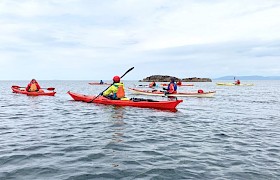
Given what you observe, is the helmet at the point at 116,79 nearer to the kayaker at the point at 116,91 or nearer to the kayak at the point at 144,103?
the kayaker at the point at 116,91

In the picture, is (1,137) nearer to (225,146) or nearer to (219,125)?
(225,146)

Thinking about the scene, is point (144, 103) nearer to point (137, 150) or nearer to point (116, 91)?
point (116, 91)

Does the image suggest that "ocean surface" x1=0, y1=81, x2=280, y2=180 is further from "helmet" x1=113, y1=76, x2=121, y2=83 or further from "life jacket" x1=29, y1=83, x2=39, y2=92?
"life jacket" x1=29, y1=83, x2=39, y2=92

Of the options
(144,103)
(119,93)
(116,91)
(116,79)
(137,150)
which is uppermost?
(116,79)

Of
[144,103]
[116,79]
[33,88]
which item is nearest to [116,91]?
[116,79]

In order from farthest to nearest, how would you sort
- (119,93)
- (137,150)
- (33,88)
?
(33,88), (119,93), (137,150)

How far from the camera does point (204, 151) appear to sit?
7.69 m

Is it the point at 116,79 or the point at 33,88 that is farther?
the point at 33,88

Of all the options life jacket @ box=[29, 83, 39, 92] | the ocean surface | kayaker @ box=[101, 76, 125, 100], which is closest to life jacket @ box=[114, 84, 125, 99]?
kayaker @ box=[101, 76, 125, 100]

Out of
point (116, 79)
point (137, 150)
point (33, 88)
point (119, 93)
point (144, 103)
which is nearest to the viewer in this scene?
point (137, 150)

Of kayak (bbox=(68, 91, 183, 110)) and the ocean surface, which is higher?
kayak (bbox=(68, 91, 183, 110))

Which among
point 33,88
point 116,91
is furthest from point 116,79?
point 33,88

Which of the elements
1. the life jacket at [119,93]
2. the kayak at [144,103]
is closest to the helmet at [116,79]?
the life jacket at [119,93]

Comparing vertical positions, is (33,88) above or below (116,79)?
below
